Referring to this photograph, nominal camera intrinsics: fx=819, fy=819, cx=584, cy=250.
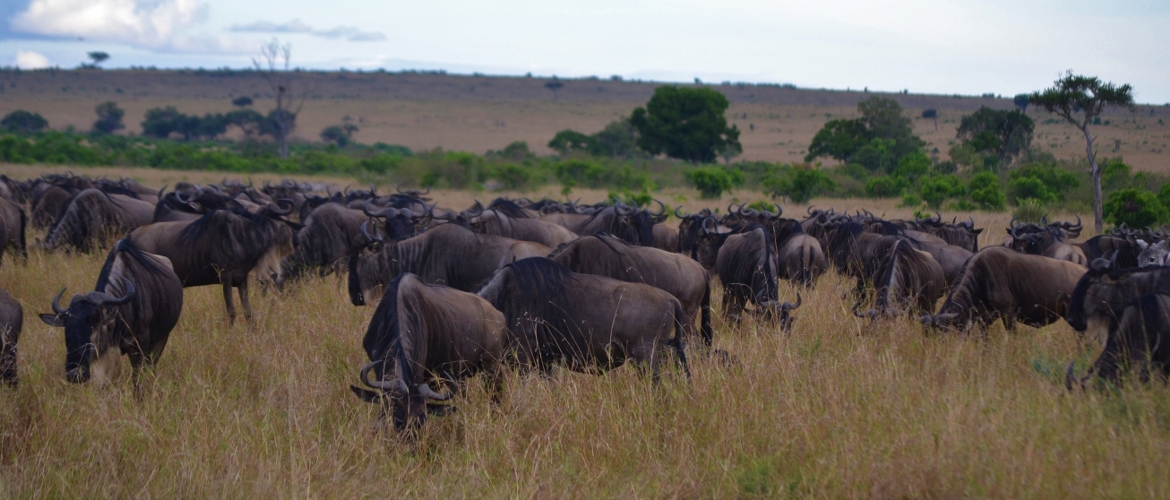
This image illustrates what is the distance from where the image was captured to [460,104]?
297 ft

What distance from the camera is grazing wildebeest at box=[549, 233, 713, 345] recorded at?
5480 millimetres

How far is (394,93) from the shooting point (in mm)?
98312

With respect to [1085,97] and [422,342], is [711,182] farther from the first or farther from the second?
[422,342]

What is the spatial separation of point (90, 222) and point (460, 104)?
8316cm

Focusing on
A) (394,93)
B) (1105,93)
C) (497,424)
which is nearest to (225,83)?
(394,93)

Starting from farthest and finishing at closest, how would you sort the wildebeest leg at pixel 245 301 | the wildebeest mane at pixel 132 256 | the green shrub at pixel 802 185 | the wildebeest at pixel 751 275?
the green shrub at pixel 802 185
the wildebeest leg at pixel 245 301
the wildebeest at pixel 751 275
the wildebeest mane at pixel 132 256

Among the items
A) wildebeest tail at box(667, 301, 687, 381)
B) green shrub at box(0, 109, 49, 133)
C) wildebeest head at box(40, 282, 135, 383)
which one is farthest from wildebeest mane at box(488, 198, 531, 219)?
green shrub at box(0, 109, 49, 133)

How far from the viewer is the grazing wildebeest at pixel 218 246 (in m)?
6.88

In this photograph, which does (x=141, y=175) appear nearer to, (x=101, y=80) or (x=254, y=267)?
(x=254, y=267)

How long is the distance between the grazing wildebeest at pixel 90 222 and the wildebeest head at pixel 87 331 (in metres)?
5.51

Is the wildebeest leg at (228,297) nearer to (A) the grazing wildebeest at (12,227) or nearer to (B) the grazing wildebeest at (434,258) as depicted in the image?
(B) the grazing wildebeest at (434,258)

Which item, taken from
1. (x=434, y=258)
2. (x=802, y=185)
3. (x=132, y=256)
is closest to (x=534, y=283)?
(x=434, y=258)

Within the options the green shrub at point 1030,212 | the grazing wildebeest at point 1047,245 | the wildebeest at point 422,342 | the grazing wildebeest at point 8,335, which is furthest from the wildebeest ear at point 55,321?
the green shrub at point 1030,212

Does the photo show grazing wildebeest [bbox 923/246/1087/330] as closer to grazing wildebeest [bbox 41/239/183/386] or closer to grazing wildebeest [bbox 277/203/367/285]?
grazing wildebeest [bbox 41/239/183/386]
